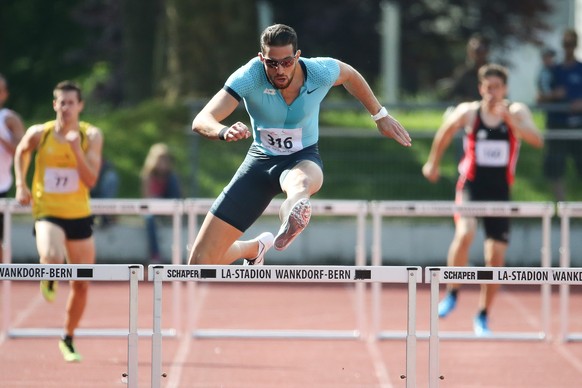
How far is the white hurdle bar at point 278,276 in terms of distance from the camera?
22.4 ft

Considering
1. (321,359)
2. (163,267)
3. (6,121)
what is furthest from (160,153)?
(163,267)

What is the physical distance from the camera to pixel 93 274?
6961 millimetres

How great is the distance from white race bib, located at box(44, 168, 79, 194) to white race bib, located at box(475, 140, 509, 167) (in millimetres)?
3635

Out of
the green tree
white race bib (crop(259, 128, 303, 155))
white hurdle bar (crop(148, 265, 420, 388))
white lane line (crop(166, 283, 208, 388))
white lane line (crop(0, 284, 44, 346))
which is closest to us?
white hurdle bar (crop(148, 265, 420, 388))

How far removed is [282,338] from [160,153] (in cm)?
600

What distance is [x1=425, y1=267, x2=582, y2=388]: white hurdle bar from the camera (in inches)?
273

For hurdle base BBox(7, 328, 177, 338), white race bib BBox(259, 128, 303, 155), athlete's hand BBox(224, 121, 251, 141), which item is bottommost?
hurdle base BBox(7, 328, 177, 338)

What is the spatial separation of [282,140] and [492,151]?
155 inches

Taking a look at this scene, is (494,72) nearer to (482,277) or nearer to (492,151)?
(492,151)

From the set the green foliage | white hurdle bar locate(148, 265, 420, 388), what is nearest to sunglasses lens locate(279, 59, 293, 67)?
white hurdle bar locate(148, 265, 420, 388)

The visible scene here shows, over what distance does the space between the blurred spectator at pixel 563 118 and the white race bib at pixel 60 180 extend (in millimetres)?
8545

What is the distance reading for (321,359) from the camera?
10391mm

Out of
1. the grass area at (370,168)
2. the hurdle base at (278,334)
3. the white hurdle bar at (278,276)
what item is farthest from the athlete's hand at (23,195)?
the grass area at (370,168)

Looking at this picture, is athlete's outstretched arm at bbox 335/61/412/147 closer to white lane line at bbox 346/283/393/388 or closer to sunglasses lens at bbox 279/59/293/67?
sunglasses lens at bbox 279/59/293/67
